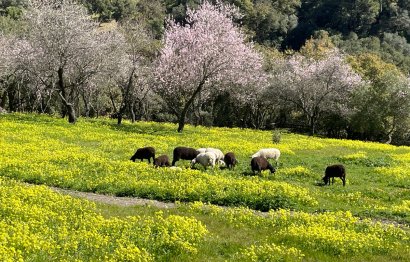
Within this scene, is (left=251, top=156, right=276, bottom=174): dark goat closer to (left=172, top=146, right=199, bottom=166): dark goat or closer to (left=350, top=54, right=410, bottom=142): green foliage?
(left=172, top=146, right=199, bottom=166): dark goat

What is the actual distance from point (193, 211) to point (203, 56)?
32.5 meters

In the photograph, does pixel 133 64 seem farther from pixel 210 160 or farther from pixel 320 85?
pixel 210 160

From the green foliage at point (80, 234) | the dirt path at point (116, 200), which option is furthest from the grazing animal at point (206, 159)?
the green foliage at point (80, 234)

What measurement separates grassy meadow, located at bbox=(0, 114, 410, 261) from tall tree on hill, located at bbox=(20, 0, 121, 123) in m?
16.2

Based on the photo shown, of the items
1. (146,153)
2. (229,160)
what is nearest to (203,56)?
(146,153)

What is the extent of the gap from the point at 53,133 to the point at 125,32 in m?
22.1

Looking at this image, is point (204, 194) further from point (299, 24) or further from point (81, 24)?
point (299, 24)

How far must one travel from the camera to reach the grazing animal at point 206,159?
2677cm

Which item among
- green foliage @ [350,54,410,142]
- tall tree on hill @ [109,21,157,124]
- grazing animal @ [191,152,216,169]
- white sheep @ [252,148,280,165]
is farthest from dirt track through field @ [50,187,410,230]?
green foliage @ [350,54,410,142]

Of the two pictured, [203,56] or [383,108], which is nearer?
[203,56]

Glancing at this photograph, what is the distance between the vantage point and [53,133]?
3759cm

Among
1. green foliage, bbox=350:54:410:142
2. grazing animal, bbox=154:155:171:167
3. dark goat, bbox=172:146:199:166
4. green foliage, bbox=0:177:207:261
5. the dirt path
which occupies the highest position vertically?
green foliage, bbox=350:54:410:142

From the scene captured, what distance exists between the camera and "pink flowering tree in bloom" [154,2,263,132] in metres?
48.1

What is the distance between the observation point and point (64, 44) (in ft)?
155
